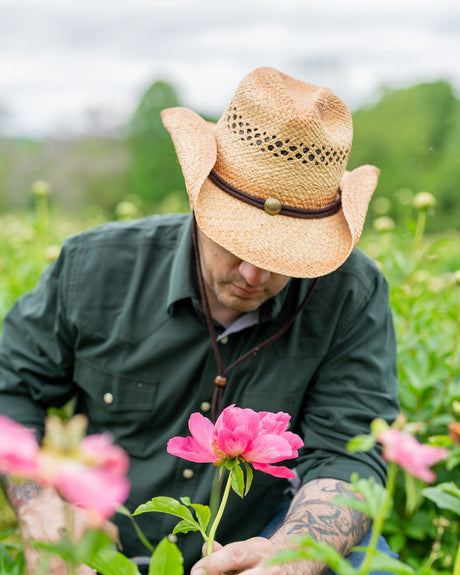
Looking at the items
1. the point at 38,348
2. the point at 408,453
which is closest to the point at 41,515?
the point at 38,348

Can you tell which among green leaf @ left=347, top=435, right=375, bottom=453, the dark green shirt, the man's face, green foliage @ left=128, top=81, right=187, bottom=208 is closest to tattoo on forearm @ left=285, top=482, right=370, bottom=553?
the dark green shirt

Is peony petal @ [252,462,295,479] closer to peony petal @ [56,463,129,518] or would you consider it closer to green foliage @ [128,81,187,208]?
peony petal @ [56,463,129,518]

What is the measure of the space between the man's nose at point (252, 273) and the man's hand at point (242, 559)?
463 mm

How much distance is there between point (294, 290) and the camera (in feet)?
4.98

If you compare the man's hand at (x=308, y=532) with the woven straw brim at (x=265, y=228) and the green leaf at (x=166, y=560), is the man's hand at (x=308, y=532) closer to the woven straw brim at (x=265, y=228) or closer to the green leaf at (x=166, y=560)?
the green leaf at (x=166, y=560)

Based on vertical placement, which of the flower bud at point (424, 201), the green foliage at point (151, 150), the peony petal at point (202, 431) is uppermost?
the peony petal at point (202, 431)

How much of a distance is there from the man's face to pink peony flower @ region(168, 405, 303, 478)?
485mm

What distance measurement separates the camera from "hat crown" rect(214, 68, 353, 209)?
113 cm

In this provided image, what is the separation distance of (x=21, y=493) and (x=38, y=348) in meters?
0.37

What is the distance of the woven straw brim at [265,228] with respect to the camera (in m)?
1.11

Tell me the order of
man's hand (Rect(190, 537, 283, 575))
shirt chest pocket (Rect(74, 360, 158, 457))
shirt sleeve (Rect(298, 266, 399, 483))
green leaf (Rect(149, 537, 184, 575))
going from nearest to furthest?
green leaf (Rect(149, 537, 184, 575)), man's hand (Rect(190, 537, 283, 575)), shirt sleeve (Rect(298, 266, 399, 483)), shirt chest pocket (Rect(74, 360, 158, 457))

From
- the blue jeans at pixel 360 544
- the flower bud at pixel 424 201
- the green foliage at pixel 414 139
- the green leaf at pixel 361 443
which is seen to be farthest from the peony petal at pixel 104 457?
the green foliage at pixel 414 139

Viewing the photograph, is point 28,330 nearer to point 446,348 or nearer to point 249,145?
point 249,145

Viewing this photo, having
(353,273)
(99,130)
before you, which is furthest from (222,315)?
(99,130)
